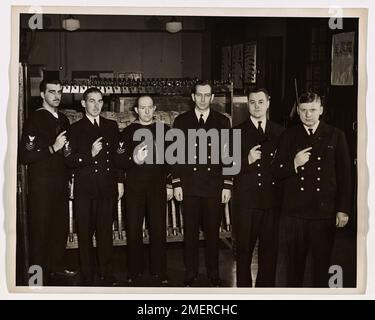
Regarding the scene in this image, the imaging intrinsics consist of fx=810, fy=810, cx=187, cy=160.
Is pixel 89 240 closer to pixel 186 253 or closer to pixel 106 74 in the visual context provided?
pixel 186 253

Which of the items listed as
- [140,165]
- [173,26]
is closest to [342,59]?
[173,26]

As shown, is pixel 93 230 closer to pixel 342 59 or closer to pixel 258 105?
pixel 258 105

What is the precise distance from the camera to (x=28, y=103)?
11.3 ft

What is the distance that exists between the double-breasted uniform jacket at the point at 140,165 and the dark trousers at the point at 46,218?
27 centimetres

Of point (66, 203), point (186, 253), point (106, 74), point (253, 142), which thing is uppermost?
point (106, 74)

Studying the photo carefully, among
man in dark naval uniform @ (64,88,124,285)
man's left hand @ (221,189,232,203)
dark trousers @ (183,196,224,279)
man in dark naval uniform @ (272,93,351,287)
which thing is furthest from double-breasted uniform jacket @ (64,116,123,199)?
man in dark naval uniform @ (272,93,351,287)

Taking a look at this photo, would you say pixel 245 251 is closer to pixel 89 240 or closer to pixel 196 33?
pixel 89 240

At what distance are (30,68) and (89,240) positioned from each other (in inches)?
30.8

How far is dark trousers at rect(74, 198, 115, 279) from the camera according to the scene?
11.5ft

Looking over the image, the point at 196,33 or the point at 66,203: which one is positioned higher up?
the point at 196,33

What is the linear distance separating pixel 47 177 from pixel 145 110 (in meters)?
0.51

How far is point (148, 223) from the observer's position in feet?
11.6

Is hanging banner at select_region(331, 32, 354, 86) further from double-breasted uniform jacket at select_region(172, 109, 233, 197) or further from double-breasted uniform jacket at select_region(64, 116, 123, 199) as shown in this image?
double-breasted uniform jacket at select_region(64, 116, 123, 199)

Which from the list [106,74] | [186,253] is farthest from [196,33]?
[186,253]
